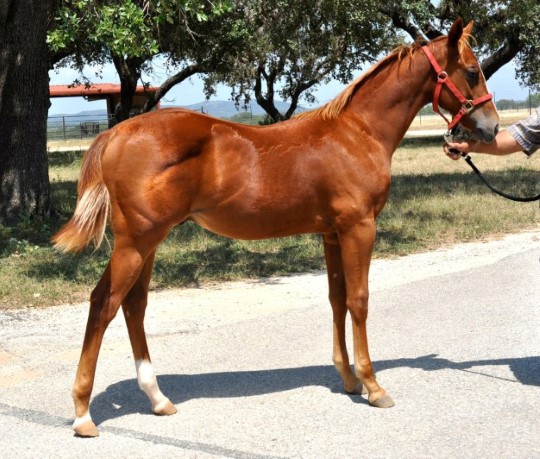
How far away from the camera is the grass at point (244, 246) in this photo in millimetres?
8805

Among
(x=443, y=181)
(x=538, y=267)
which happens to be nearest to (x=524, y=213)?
(x=538, y=267)

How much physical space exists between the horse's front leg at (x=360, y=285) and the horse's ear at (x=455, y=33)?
1263mm

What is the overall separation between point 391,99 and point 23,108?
822 centimetres

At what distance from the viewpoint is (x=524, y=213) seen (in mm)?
12797

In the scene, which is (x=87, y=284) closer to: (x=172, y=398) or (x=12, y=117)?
(x=172, y=398)

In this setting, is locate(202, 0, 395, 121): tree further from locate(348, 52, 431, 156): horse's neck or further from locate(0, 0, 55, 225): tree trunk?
locate(348, 52, 431, 156): horse's neck

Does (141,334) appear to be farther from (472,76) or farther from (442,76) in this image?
(472,76)

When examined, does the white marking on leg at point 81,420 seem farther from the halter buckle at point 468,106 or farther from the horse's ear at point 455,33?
the horse's ear at point 455,33

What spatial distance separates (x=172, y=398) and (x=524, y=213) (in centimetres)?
893

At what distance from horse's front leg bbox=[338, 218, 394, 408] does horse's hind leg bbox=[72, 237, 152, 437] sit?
1.28m

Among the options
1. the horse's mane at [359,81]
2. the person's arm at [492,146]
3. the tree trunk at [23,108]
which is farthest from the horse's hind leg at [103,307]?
the tree trunk at [23,108]

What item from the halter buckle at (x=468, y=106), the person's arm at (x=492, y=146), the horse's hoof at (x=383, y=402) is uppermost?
the halter buckle at (x=468, y=106)

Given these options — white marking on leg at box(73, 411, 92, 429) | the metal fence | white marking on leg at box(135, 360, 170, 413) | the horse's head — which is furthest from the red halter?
the metal fence

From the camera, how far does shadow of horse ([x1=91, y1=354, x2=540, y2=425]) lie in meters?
5.25
